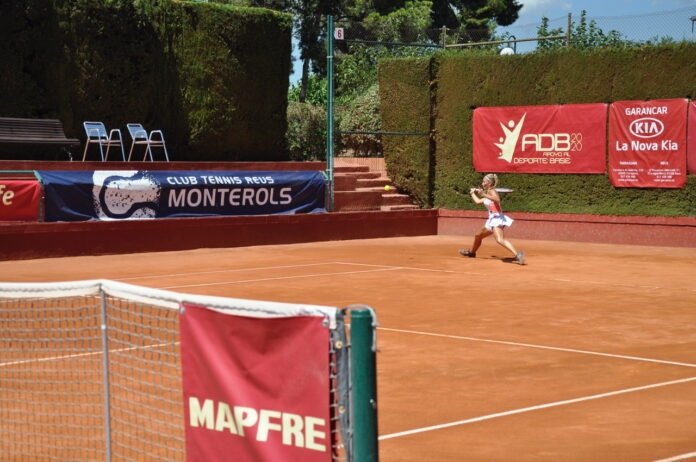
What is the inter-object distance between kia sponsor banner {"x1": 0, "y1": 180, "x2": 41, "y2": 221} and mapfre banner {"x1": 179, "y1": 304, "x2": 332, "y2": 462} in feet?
47.1

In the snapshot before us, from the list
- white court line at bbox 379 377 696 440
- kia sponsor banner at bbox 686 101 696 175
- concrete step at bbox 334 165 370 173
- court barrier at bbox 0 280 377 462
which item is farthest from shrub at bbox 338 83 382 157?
court barrier at bbox 0 280 377 462

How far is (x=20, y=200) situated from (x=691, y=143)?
12.9 meters

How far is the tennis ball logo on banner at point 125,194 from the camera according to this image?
18719 mm

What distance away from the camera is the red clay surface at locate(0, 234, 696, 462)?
19.7 feet

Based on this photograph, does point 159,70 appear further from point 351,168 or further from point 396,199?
point 396,199

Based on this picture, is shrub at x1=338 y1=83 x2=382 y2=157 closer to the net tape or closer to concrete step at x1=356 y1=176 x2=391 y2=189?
concrete step at x1=356 y1=176 x2=391 y2=189

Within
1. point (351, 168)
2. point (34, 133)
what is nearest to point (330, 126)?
point (351, 168)

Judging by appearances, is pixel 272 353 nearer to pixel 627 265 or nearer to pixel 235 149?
pixel 627 265

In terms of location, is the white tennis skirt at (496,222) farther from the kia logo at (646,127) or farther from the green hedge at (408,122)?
the green hedge at (408,122)

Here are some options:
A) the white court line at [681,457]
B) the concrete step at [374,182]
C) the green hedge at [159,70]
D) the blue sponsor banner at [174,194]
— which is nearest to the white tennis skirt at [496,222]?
the blue sponsor banner at [174,194]

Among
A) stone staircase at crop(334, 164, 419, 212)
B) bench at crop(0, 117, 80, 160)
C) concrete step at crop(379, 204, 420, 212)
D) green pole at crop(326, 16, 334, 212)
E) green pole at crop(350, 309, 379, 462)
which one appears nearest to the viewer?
green pole at crop(350, 309, 379, 462)

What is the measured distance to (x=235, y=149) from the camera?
25875mm

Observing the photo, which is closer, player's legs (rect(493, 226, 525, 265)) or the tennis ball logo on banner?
player's legs (rect(493, 226, 525, 265))

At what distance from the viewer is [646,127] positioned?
21.2 meters
